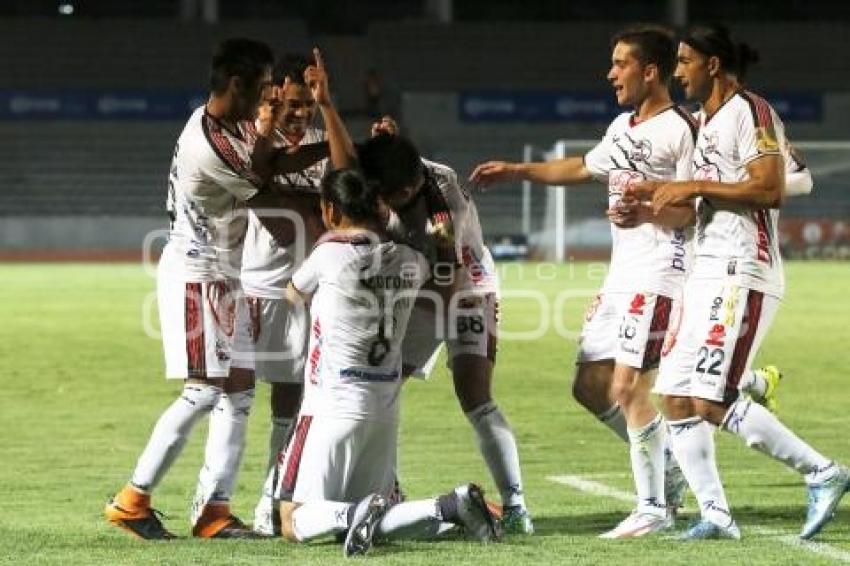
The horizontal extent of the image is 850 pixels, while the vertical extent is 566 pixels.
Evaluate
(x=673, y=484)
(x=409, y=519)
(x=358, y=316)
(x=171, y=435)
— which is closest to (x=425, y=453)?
(x=673, y=484)

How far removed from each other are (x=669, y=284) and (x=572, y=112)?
39494mm

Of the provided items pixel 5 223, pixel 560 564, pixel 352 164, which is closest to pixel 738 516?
pixel 560 564

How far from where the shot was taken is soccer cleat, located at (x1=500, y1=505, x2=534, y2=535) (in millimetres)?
7766

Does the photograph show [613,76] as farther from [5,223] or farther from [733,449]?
[5,223]

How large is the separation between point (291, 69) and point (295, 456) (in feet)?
5.85

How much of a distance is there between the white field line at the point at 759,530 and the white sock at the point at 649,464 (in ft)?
1.35

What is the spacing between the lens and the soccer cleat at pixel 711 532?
7.40 m

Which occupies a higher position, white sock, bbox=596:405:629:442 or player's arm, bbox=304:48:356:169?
player's arm, bbox=304:48:356:169

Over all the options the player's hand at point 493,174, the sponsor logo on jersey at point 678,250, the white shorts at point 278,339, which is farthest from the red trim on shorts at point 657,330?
the white shorts at point 278,339

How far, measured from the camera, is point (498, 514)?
310 inches

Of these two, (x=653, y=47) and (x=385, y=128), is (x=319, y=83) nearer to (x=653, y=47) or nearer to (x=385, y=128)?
(x=385, y=128)

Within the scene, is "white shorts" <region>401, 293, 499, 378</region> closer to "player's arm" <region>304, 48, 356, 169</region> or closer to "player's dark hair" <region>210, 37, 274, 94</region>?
"player's arm" <region>304, 48, 356, 169</region>

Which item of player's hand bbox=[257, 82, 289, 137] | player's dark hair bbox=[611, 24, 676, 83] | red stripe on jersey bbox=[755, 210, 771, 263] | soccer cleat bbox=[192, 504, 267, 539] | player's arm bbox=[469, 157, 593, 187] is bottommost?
soccer cleat bbox=[192, 504, 267, 539]

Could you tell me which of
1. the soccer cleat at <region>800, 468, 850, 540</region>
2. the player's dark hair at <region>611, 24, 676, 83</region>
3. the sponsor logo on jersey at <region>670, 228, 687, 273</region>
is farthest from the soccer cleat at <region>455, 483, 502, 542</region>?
the player's dark hair at <region>611, 24, 676, 83</region>
